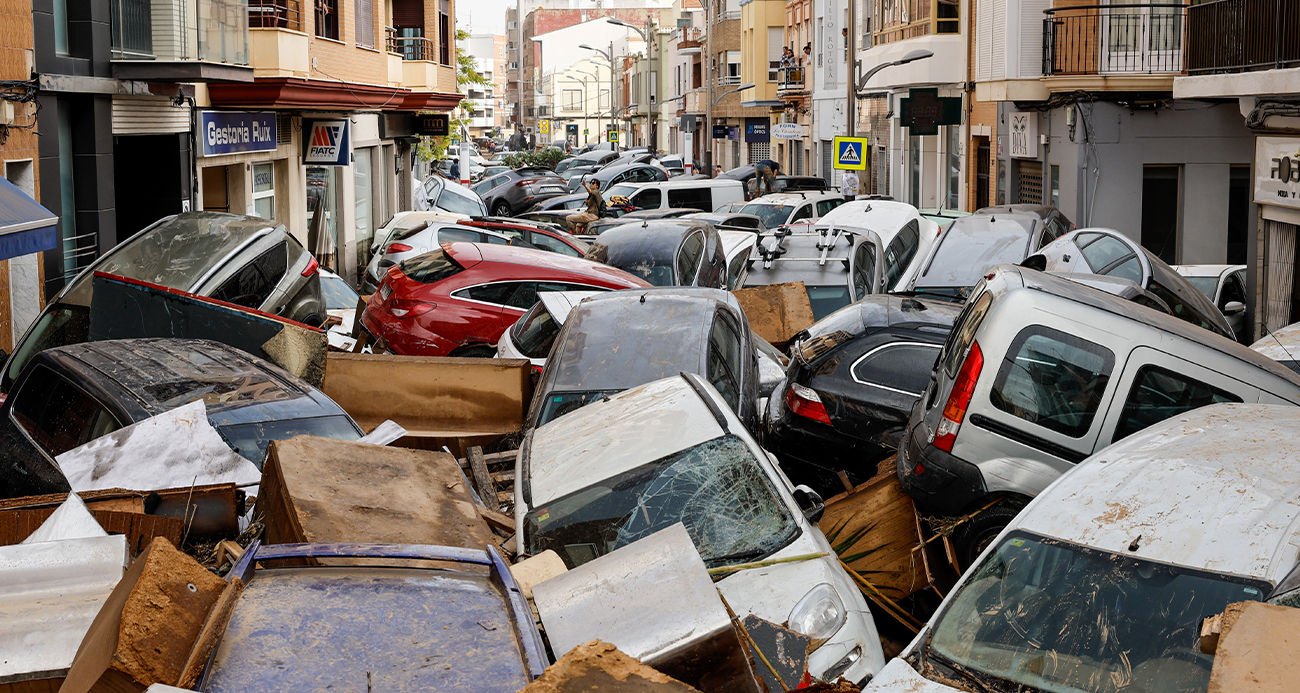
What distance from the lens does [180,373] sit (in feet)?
23.6

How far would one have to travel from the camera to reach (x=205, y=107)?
722 inches

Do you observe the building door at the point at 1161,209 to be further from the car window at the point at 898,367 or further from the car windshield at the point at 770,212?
the car window at the point at 898,367

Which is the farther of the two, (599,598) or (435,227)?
(435,227)

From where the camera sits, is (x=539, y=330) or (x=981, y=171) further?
(x=981, y=171)

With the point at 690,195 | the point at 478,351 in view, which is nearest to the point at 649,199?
the point at 690,195

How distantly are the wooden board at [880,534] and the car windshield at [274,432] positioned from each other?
2.80 metres

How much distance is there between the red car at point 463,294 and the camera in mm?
10945

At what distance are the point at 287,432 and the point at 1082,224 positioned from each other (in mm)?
17412

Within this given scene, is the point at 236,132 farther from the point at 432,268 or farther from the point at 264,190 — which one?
the point at 432,268

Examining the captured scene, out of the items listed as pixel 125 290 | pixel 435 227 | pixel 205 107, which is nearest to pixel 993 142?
pixel 435 227

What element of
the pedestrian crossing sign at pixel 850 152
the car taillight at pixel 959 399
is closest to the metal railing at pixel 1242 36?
the pedestrian crossing sign at pixel 850 152

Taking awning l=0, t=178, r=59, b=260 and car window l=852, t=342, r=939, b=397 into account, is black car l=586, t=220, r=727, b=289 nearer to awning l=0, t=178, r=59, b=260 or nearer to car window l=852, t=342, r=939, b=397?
car window l=852, t=342, r=939, b=397

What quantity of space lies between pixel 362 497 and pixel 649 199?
913 inches

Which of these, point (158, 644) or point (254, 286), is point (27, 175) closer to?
point (254, 286)
